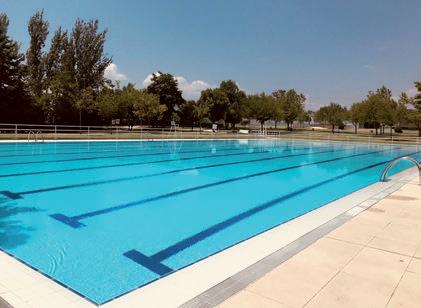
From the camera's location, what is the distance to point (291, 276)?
11.1 feet

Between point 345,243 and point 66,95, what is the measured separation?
34.2 meters

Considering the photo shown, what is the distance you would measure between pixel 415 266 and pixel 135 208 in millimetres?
5188

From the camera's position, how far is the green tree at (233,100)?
189ft

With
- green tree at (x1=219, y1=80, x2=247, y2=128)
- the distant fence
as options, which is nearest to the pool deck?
the distant fence

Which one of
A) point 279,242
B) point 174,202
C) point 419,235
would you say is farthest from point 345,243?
point 174,202

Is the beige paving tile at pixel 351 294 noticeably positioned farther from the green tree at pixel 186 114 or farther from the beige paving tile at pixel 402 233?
the green tree at pixel 186 114

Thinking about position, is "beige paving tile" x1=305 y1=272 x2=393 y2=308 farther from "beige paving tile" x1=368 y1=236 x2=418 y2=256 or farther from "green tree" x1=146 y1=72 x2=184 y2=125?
"green tree" x1=146 y1=72 x2=184 y2=125

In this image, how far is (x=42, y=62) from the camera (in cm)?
3897

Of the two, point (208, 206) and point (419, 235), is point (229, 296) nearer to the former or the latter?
point (419, 235)

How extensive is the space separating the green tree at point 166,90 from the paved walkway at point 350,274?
168ft

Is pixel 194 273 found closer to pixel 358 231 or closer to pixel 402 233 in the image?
pixel 358 231

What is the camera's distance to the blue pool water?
4.38m

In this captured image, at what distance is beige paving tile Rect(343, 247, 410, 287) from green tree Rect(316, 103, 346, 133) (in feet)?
179

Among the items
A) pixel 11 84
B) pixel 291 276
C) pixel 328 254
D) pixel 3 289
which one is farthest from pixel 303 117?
pixel 3 289
